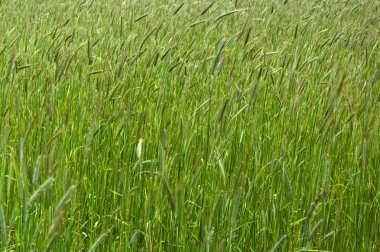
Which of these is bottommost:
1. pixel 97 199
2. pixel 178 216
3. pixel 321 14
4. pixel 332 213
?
pixel 321 14

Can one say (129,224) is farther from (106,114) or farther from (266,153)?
(106,114)

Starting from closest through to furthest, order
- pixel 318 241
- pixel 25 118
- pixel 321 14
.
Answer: pixel 318 241
pixel 25 118
pixel 321 14

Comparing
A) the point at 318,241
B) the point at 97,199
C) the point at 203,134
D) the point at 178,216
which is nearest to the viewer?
the point at 178,216

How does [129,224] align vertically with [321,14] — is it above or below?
above

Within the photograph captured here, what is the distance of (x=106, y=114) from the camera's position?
7.52 ft

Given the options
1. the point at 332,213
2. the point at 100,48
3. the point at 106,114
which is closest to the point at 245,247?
the point at 332,213

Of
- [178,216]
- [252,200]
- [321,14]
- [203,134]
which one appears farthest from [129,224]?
[321,14]

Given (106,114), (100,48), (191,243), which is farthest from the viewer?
(100,48)

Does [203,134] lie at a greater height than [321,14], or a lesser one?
greater

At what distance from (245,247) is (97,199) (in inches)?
16.9

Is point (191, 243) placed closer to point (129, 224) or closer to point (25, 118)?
point (129, 224)

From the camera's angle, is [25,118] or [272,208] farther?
[25,118]

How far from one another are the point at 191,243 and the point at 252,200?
31 centimetres

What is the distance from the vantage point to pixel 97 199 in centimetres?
175
